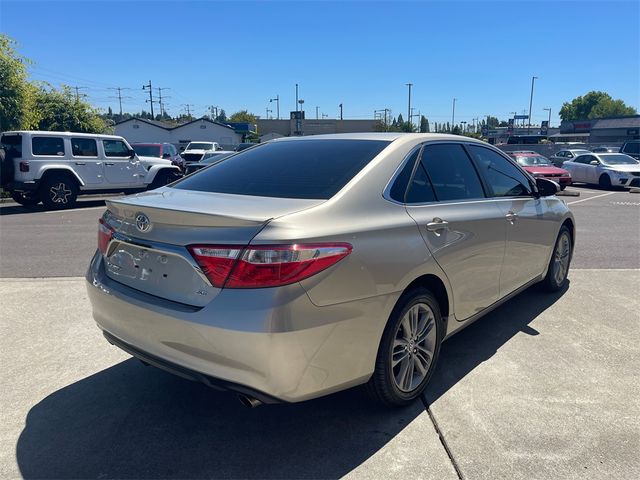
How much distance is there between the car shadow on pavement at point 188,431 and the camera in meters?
2.56

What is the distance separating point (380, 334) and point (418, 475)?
2.36ft

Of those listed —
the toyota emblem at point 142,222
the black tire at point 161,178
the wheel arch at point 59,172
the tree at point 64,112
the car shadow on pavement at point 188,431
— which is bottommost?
the car shadow on pavement at point 188,431

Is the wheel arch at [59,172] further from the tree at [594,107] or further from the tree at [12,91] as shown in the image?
the tree at [594,107]

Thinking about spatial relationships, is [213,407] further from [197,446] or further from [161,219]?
[161,219]

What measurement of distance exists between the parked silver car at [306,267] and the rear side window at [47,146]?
35.1 ft

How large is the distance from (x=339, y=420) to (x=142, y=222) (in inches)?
64.0

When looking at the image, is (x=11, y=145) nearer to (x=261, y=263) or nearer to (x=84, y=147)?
(x=84, y=147)

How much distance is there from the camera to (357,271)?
2543mm

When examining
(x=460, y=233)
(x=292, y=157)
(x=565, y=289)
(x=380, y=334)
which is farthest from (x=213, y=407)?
(x=565, y=289)

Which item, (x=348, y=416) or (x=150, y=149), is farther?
(x=150, y=149)

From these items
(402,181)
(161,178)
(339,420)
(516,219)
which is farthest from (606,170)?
(339,420)

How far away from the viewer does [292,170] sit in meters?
3.28

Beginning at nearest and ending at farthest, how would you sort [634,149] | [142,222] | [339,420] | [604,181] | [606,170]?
[142,222] → [339,420] → [606,170] → [604,181] → [634,149]

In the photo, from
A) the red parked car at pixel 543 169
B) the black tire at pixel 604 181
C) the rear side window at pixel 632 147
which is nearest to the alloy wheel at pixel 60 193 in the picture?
the red parked car at pixel 543 169
